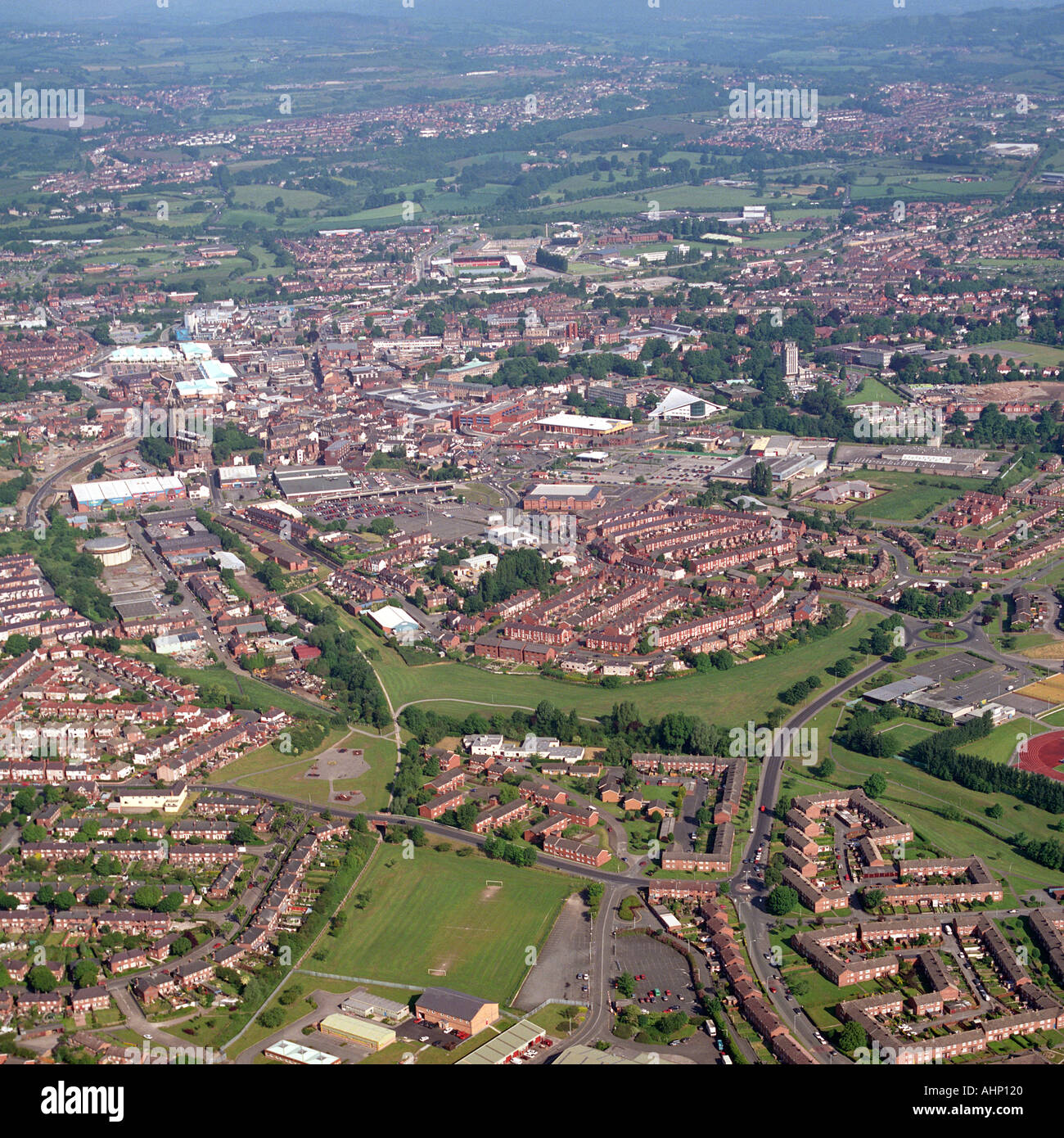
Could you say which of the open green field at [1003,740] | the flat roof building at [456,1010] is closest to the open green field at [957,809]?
the open green field at [1003,740]

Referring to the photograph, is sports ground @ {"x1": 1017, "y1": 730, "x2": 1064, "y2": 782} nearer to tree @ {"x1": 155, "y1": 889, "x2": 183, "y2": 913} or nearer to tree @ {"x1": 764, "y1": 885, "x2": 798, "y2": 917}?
tree @ {"x1": 764, "y1": 885, "x2": 798, "y2": 917}

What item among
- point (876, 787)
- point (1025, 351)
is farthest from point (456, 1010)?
point (1025, 351)

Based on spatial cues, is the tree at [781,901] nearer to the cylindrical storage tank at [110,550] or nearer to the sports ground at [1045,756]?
the sports ground at [1045,756]

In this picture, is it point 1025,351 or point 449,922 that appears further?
point 1025,351

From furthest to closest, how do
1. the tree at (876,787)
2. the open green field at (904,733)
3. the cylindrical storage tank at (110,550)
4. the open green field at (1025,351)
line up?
the open green field at (1025,351)
the cylindrical storage tank at (110,550)
the open green field at (904,733)
the tree at (876,787)

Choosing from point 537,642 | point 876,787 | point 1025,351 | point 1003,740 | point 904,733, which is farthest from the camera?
point 1025,351

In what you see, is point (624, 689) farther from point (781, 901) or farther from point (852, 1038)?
point (852, 1038)
